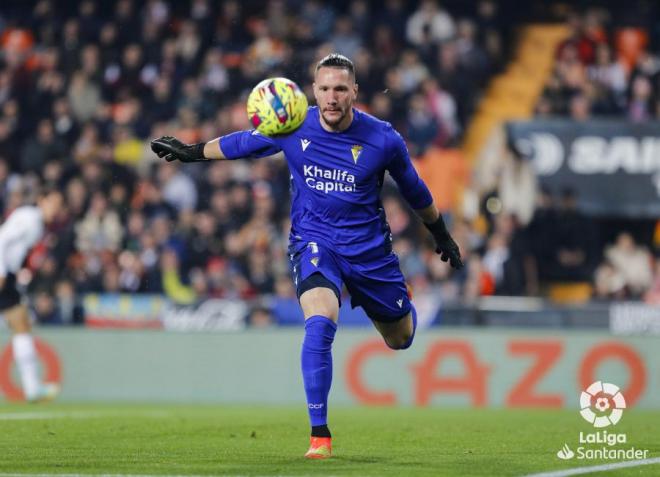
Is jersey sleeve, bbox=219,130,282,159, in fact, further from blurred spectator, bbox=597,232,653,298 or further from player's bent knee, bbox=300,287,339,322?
blurred spectator, bbox=597,232,653,298

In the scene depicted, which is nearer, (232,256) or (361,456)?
(361,456)

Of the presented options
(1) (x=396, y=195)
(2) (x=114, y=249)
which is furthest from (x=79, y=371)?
(1) (x=396, y=195)

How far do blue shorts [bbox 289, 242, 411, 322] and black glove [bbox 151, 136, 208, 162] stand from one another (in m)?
0.85

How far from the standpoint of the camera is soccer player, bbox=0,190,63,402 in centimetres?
1571

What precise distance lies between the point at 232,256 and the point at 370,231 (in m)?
10.7

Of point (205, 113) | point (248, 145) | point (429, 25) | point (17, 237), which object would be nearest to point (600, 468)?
point (248, 145)

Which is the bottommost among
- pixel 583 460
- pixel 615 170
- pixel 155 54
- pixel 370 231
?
pixel 583 460

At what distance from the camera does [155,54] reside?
23.1 metres

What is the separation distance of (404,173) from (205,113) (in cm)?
1337

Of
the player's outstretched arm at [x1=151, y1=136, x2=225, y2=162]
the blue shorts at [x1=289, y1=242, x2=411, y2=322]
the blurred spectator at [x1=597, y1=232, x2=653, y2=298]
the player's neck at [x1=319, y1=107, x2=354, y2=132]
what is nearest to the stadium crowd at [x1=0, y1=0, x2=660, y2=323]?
the blurred spectator at [x1=597, y1=232, x2=653, y2=298]

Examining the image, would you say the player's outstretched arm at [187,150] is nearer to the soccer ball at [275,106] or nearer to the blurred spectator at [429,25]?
the soccer ball at [275,106]

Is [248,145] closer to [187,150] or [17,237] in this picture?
[187,150]

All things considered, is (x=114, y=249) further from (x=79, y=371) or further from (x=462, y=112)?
(x=462, y=112)

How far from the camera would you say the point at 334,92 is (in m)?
8.62
